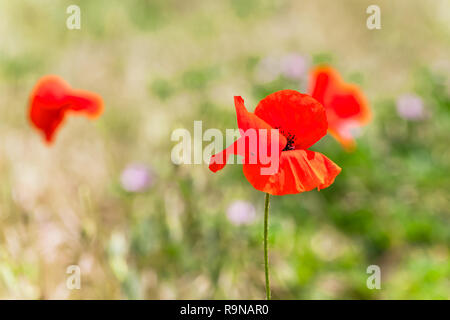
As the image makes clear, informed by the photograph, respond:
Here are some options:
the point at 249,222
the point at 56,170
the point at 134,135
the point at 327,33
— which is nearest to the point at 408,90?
the point at 327,33

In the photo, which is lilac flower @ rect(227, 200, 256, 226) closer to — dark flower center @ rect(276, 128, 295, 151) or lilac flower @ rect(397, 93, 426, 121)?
dark flower center @ rect(276, 128, 295, 151)

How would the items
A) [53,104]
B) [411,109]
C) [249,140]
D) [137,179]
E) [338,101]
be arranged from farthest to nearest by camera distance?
[411,109]
[137,179]
[338,101]
[53,104]
[249,140]

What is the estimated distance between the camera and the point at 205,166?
6.68 feet

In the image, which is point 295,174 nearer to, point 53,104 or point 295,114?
point 295,114

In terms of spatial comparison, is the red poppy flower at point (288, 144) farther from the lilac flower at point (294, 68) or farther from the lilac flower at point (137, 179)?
the lilac flower at point (294, 68)

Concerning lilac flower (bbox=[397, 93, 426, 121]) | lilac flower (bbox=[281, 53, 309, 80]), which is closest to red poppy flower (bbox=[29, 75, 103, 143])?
lilac flower (bbox=[281, 53, 309, 80])

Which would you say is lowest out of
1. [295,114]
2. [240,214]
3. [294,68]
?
[240,214]

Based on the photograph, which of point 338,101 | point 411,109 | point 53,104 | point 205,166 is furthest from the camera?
point 411,109

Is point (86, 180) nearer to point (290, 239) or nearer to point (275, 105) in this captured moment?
point (290, 239)

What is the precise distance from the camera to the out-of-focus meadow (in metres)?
1.46

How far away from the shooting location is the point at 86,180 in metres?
2.03

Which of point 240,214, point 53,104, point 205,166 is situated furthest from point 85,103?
point 205,166

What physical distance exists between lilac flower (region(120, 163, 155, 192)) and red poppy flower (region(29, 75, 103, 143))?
21.0 inches

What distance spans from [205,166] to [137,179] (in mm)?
393
